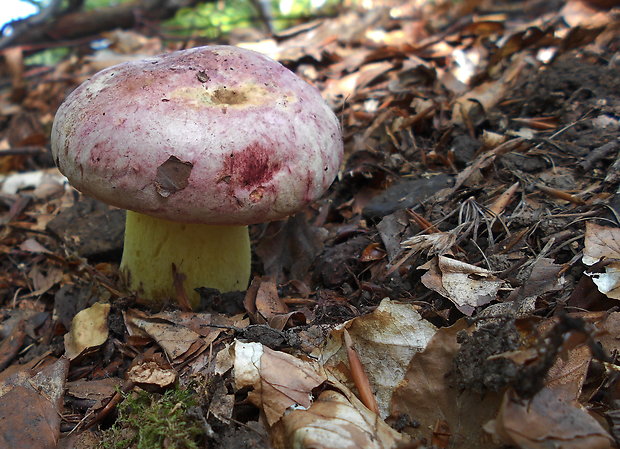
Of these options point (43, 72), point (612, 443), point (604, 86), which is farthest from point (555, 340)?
point (43, 72)

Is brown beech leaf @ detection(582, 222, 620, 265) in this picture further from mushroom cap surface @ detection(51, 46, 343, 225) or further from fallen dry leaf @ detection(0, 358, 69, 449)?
fallen dry leaf @ detection(0, 358, 69, 449)

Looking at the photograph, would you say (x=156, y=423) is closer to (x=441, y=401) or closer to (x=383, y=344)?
(x=383, y=344)

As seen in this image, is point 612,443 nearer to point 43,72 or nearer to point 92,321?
→ point 92,321

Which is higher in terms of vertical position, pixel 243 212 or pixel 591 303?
pixel 243 212

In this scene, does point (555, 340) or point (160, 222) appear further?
point (160, 222)

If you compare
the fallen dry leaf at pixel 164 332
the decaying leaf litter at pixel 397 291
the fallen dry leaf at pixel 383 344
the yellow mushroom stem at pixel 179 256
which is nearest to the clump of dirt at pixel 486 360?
the decaying leaf litter at pixel 397 291

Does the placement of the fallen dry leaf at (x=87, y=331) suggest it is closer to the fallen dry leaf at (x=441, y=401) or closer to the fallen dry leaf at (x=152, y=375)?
the fallen dry leaf at (x=152, y=375)
